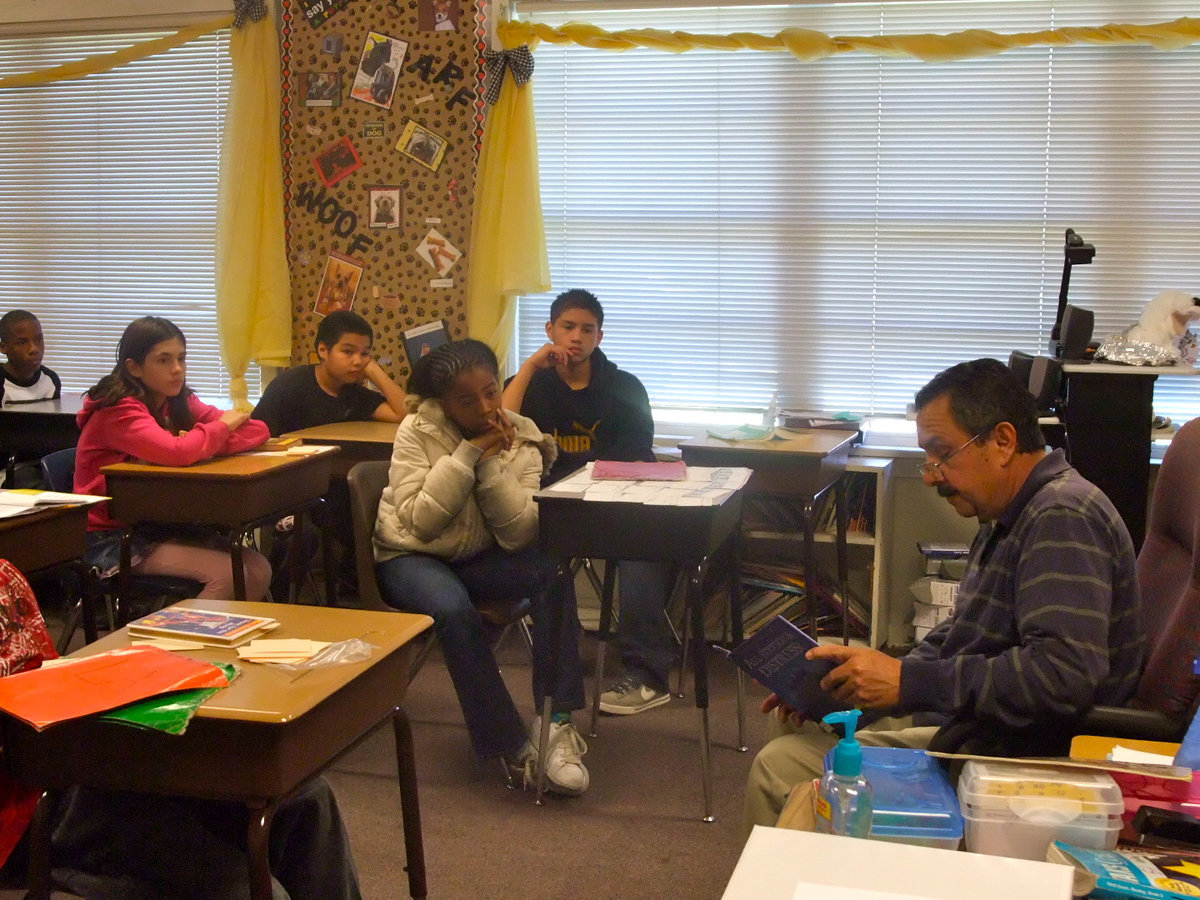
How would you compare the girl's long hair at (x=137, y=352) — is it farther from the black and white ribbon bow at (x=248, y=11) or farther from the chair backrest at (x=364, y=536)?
the black and white ribbon bow at (x=248, y=11)

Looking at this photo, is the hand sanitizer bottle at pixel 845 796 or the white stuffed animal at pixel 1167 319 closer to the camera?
the hand sanitizer bottle at pixel 845 796

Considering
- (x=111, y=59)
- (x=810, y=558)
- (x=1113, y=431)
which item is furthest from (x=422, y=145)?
(x=1113, y=431)

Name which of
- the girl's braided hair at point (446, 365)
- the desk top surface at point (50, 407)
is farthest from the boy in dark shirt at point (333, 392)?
the girl's braided hair at point (446, 365)

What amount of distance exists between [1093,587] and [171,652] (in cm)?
137

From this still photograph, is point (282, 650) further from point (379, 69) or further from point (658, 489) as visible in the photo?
point (379, 69)

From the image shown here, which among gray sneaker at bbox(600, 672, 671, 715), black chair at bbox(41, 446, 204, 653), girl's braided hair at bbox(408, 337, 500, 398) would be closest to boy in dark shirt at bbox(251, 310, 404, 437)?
black chair at bbox(41, 446, 204, 653)

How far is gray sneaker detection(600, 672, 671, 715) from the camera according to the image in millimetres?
3467

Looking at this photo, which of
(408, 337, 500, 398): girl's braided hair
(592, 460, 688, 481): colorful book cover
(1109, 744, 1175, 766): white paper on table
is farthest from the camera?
(408, 337, 500, 398): girl's braided hair

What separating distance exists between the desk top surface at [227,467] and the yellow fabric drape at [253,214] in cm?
144

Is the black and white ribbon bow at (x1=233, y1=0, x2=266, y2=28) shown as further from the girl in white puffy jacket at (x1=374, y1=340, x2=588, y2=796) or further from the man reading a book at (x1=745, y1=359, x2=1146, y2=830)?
the man reading a book at (x1=745, y1=359, x2=1146, y2=830)

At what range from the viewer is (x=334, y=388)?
423 centimetres

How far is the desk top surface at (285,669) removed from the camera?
1.54m

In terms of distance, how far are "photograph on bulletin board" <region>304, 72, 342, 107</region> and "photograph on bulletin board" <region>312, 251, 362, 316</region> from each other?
59 centimetres

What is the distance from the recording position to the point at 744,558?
4246 mm
